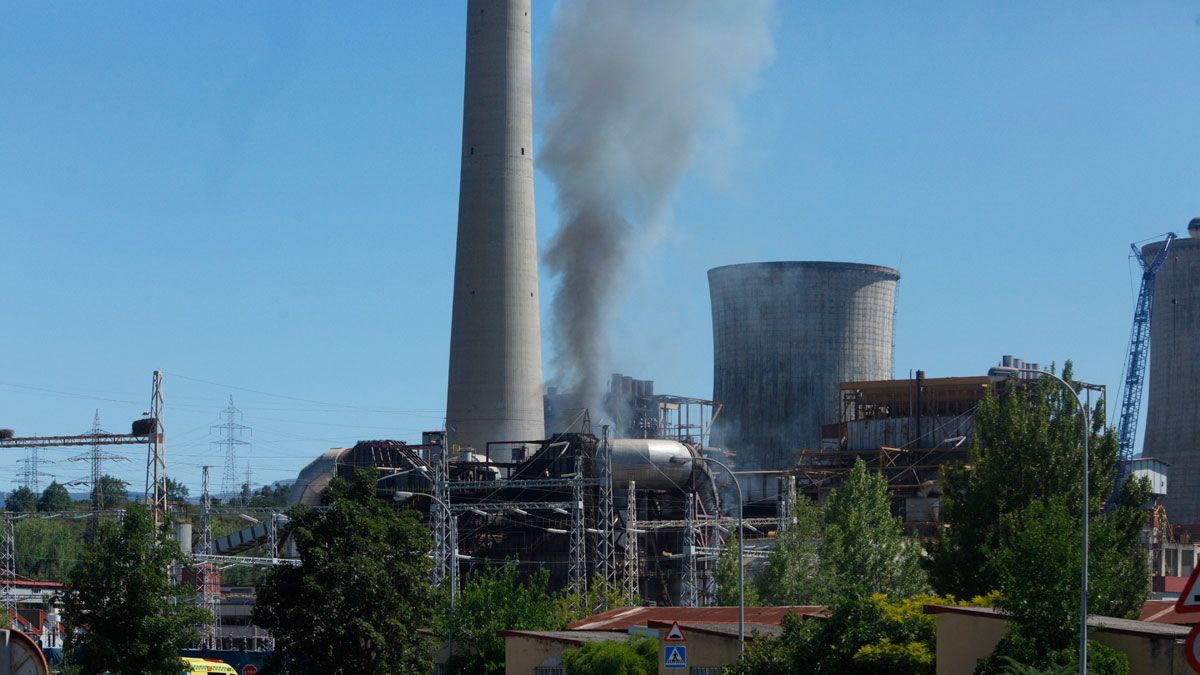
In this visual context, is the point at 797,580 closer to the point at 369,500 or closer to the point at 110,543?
the point at 369,500

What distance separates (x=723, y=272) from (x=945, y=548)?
74.0 meters

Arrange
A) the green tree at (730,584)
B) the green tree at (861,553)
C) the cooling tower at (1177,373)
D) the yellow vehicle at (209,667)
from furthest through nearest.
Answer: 1. the cooling tower at (1177,373)
2. the green tree at (730,584)
3. the green tree at (861,553)
4. the yellow vehicle at (209,667)

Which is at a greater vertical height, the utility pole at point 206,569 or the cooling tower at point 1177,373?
the cooling tower at point 1177,373

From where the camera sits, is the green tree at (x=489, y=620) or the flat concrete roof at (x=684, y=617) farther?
the green tree at (x=489, y=620)

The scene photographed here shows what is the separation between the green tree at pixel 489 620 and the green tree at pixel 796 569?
10290 mm

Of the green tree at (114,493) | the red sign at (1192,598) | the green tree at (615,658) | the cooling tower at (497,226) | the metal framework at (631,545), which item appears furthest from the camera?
the green tree at (114,493)

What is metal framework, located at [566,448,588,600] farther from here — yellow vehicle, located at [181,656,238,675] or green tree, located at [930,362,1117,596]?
green tree, located at [930,362,1117,596]

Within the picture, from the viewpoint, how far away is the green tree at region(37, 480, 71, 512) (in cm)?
18325

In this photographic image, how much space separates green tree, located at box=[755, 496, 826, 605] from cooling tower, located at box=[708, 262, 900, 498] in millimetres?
55353

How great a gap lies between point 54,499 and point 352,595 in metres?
157

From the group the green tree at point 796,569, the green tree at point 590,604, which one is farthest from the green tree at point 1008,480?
the green tree at point 590,604

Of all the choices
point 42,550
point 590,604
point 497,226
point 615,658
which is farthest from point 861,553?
point 42,550

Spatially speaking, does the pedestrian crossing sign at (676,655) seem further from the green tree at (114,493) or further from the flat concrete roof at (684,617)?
the green tree at (114,493)

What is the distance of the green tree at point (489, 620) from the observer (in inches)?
1748
